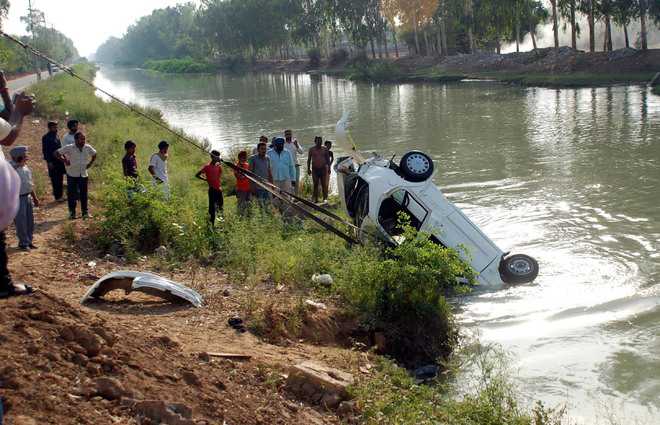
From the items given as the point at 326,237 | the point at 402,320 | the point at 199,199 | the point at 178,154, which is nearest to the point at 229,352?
the point at 402,320

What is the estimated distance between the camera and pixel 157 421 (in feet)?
13.9

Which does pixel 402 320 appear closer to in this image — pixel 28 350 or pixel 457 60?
pixel 28 350

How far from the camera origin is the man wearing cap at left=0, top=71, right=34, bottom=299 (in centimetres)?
230

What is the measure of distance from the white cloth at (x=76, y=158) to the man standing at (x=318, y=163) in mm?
4495

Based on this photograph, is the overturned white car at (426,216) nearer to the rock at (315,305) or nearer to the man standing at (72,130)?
the rock at (315,305)

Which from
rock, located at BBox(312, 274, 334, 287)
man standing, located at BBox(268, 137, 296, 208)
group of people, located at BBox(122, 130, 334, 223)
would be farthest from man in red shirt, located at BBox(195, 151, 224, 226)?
rock, located at BBox(312, 274, 334, 287)

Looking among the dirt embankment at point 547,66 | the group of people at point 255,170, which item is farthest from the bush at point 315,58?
the group of people at point 255,170

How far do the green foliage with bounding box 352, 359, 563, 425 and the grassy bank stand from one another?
10mm

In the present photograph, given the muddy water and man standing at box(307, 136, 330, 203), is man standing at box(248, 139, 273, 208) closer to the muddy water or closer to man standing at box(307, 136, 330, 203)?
man standing at box(307, 136, 330, 203)

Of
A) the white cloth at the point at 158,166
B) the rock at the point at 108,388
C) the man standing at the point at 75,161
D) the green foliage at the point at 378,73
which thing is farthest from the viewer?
the green foliage at the point at 378,73

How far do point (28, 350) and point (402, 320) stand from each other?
170 inches

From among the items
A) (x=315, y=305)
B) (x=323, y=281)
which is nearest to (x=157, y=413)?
(x=315, y=305)

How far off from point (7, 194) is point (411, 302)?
18.9ft

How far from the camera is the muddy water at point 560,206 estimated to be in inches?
292
